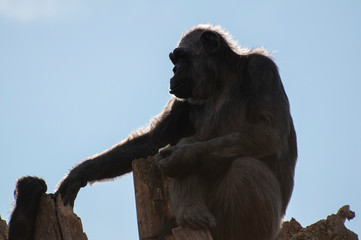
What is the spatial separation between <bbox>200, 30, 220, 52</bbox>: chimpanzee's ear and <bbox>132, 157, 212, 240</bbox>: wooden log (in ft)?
6.19

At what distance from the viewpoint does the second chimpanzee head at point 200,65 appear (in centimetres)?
883

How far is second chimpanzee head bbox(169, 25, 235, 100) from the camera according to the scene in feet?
29.0

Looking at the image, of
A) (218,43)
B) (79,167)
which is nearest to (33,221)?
(79,167)

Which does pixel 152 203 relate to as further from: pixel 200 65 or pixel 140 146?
pixel 200 65

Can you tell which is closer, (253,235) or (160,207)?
(253,235)

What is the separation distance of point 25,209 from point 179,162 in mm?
2290

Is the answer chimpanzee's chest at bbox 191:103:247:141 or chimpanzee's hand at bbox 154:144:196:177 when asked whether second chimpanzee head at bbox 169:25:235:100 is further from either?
chimpanzee's hand at bbox 154:144:196:177

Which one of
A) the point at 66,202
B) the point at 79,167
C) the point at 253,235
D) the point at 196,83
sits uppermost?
the point at 196,83

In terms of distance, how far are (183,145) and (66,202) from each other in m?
2.00

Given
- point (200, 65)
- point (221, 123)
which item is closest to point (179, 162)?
point (221, 123)

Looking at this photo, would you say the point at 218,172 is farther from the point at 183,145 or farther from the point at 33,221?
the point at 33,221

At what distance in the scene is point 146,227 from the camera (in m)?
7.87

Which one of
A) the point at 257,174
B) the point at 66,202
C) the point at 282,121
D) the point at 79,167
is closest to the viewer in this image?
the point at 257,174

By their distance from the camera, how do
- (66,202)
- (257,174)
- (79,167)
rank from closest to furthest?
(257,174)
(66,202)
(79,167)
